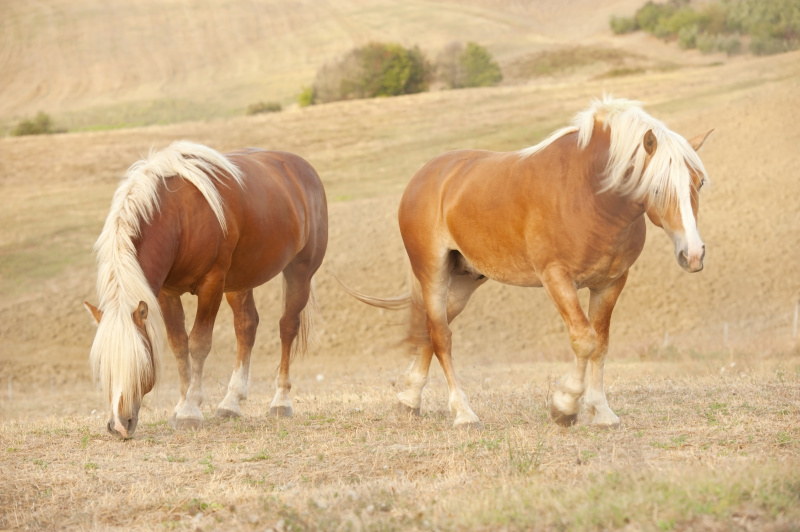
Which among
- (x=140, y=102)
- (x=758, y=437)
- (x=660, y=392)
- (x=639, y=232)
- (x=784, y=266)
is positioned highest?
(x=639, y=232)

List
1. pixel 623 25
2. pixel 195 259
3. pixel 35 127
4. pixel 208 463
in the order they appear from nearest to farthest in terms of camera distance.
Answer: pixel 208 463 → pixel 195 259 → pixel 35 127 → pixel 623 25

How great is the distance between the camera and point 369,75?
4959 cm

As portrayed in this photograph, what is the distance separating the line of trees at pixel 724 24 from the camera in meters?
55.8

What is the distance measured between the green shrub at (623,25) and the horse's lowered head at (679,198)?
232 feet

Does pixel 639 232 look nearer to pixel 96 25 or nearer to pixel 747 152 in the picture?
pixel 747 152

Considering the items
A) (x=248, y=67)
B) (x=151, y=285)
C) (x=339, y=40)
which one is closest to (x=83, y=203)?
(x=151, y=285)

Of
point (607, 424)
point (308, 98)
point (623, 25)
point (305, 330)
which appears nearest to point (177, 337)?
point (305, 330)

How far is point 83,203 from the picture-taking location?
29766mm

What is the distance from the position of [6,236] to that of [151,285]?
22.5 metres

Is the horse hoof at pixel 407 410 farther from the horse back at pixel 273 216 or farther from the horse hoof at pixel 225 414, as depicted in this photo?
the horse back at pixel 273 216

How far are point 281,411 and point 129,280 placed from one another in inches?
97.7

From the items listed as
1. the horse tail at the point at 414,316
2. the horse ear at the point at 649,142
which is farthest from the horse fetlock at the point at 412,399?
the horse ear at the point at 649,142

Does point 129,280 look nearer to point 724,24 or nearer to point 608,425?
point 608,425

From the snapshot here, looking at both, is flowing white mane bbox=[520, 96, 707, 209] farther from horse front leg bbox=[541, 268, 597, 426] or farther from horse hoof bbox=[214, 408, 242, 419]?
horse hoof bbox=[214, 408, 242, 419]
